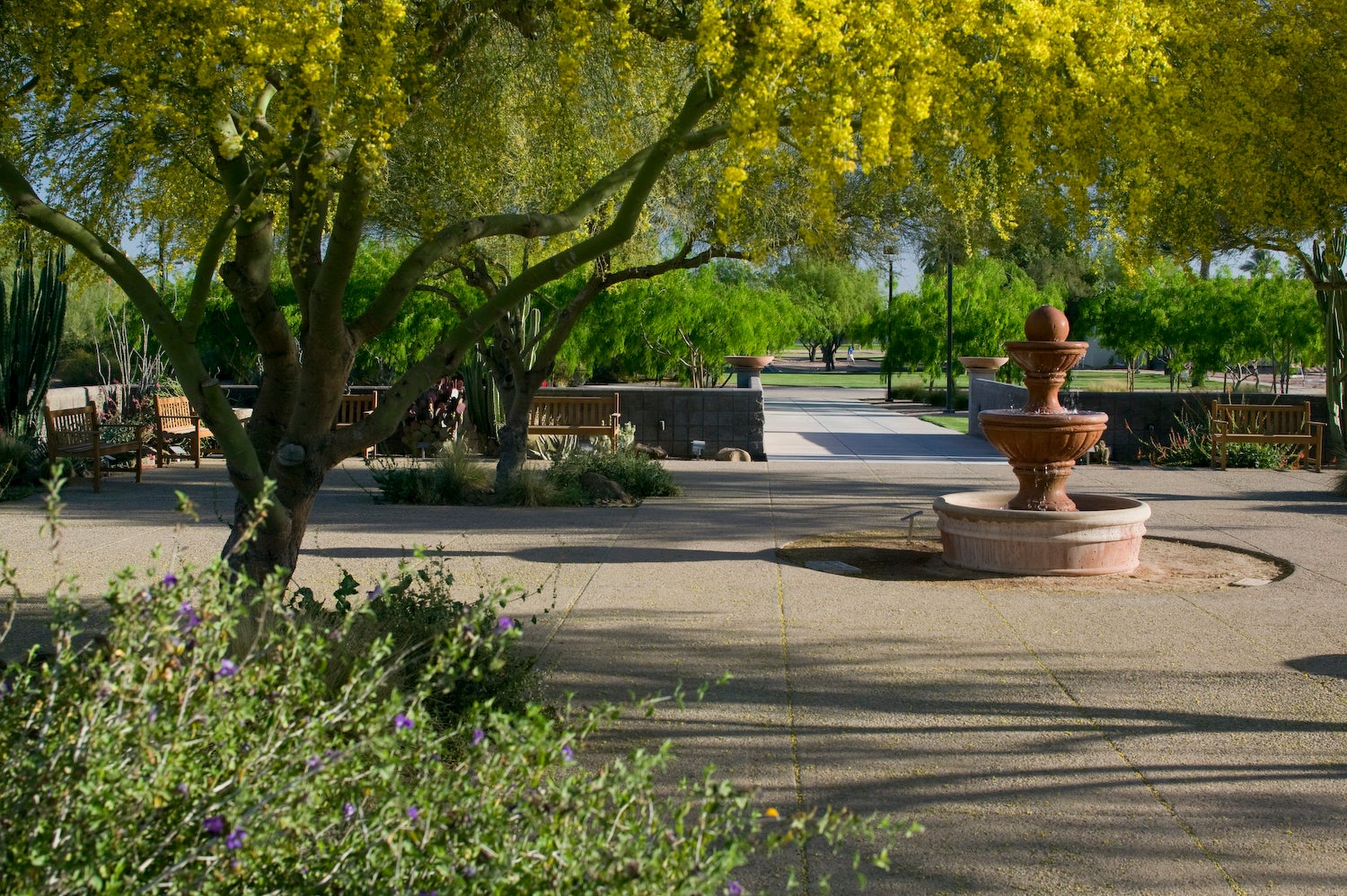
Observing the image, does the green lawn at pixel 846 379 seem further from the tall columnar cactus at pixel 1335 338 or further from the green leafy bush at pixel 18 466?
the green leafy bush at pixel 18 466

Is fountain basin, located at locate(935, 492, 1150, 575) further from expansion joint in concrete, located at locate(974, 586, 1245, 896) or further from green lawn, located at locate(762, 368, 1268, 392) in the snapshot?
green lawn, located at locate(762, 368, 1268, 392)

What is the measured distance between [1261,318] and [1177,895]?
34.9m

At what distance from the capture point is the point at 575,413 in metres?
18.9

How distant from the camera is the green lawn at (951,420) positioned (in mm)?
28938

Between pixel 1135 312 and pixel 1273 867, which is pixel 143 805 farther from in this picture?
pixel 1135 312

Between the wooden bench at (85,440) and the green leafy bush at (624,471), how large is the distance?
5.22 metres

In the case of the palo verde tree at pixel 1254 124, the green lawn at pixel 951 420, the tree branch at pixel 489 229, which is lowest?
the green lawn at pixel 951 420

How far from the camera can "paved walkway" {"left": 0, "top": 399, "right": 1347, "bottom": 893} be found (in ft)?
15.2

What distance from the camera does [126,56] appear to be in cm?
589

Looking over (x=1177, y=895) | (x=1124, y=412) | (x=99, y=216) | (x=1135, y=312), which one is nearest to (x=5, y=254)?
(x=99, y=216)

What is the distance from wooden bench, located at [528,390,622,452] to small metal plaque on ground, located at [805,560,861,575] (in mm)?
8290

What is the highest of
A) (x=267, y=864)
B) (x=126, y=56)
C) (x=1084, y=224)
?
(x=126, y=56)

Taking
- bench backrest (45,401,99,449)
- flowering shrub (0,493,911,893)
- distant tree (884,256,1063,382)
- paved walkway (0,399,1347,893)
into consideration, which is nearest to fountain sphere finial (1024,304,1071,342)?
paved walkway (0,399,1347,893)

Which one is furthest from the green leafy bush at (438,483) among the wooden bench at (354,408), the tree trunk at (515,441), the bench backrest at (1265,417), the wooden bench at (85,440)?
the bench backrest at (1265,417)
